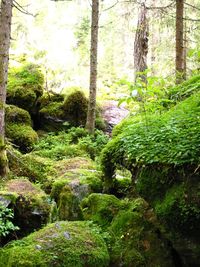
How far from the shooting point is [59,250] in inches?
165

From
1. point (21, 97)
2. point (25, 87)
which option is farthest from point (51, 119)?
point (25, 87)

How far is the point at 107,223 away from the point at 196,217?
1807 millimetres

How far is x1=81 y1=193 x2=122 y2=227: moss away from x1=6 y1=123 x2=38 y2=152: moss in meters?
5.09

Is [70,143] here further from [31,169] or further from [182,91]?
[182,91]

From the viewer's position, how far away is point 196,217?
3480 millimetres

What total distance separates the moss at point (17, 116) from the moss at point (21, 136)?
12.5 inches

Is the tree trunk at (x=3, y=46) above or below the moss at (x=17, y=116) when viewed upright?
above

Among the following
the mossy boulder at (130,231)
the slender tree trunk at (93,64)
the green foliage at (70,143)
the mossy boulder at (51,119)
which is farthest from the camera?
the mossy boulder at (51,119)

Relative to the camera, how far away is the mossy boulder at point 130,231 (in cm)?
426

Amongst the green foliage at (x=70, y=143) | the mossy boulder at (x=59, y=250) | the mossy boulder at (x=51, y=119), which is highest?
the mossy boulder at (x=51, y=119)

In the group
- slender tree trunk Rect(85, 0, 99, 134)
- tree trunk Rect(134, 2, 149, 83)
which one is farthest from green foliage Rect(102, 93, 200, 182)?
tree trunk Rect(134, 2, 149, 83)

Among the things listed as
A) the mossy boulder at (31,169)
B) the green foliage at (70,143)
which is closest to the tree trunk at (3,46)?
the mossy boulder at (31,169)

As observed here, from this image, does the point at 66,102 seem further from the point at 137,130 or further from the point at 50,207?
the point at 137,130

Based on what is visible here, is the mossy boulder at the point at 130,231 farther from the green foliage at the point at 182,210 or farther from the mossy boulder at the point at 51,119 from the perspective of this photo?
the mossy boulder at the point at 51,119
